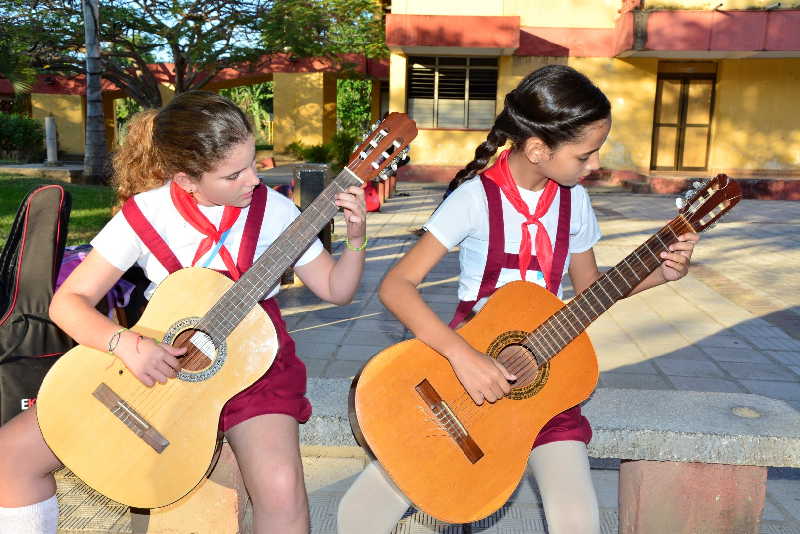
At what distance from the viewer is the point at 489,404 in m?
2.31

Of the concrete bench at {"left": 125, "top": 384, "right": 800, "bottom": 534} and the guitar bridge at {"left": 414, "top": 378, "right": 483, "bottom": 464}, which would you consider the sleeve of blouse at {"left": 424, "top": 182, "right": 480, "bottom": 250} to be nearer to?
the guitar bridge at {"left": 414, "top": 378, "right": 483, "bottom": 464}

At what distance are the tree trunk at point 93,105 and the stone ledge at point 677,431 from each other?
1463cm

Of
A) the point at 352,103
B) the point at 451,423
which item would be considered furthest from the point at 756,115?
the point at 451,423

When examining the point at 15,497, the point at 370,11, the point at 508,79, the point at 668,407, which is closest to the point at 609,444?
the point at 668,407

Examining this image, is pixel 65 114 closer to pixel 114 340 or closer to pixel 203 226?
pixel 203 226

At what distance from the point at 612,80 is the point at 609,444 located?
18611 mm

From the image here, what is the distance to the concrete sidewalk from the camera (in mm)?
3223

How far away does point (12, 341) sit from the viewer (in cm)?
270

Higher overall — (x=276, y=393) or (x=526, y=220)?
(x=526, y=220)

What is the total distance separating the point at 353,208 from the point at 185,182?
583 millimetres

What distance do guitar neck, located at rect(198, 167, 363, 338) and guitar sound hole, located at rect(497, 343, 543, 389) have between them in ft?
2.31

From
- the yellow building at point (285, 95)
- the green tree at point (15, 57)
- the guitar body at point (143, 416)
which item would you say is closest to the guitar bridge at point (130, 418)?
the guitar body at point (143, 416)

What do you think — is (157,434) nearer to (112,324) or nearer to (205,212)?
(112,324)

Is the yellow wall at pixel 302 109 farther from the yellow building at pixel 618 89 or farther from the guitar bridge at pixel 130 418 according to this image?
the guitar bridge at pixel 130 418
